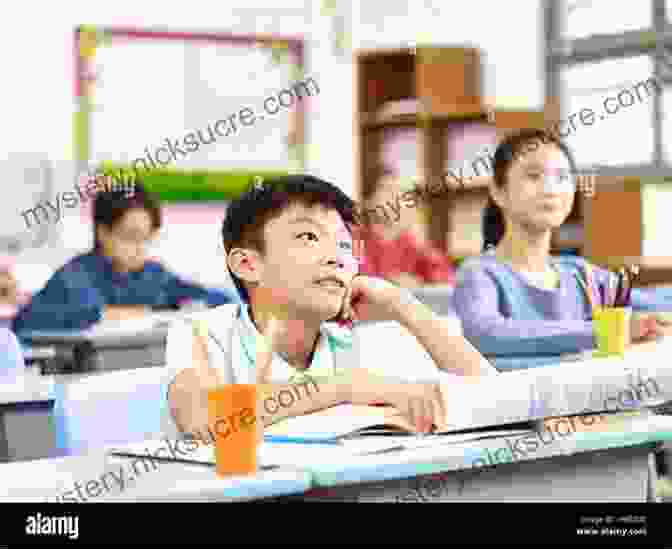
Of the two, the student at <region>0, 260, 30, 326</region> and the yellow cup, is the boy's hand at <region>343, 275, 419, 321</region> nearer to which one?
the yellow cup

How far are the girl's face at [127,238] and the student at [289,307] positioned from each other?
9.14ft

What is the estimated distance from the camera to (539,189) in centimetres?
338

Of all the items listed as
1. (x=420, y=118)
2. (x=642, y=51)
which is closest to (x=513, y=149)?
(x=642, y=51)

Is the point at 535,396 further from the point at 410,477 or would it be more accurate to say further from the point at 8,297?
the point at 8,297

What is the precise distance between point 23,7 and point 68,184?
101 cm

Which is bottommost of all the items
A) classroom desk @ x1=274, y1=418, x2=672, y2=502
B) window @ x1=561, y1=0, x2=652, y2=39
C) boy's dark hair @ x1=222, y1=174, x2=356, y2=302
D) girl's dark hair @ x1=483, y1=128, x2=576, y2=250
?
classroom desk @ x1=274, y1=418, x2=672, y2=502

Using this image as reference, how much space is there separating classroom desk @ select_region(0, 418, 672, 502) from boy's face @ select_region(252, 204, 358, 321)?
1.53 feet

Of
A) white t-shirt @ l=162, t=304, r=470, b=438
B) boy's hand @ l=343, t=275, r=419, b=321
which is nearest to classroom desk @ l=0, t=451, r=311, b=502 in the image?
white t-shirt @ l=162, t=304, r=470, b=438

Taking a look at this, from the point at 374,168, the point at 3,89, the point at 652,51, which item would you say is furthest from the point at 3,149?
the point at 652,51

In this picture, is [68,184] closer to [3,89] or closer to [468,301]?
[3,89]

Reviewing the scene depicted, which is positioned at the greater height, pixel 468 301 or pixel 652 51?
pixel 652 51

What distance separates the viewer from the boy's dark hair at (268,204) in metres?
2.15

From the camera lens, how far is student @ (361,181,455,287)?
686 centimetres

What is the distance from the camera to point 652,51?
21.4 ft
